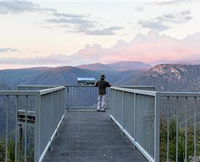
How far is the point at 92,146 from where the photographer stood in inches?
433

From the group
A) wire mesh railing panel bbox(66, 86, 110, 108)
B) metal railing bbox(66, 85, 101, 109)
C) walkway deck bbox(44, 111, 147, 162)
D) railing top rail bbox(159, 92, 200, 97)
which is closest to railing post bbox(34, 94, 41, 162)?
walkway deck bbox(44, 111, 147, 162)

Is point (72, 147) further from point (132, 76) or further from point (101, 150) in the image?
point (132, 76)

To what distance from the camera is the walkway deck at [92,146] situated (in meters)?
9.33

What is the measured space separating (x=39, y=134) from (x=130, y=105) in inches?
151

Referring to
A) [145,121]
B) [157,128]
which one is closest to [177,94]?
[157,128]

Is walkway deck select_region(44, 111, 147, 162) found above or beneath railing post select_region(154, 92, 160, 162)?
beneath

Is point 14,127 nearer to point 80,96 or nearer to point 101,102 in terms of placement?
point 101,102

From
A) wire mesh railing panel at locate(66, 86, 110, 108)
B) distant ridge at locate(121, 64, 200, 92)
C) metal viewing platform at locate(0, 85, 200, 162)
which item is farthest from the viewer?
distant ridge at locate(121, 64, 200, 92)

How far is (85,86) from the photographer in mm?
23859

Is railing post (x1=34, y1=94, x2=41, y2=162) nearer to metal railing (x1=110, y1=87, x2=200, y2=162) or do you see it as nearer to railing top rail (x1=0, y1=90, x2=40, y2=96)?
railing top rail (x1=0, y1=90, x2=40, y2=96)

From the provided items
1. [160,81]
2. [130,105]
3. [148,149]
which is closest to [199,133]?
[130,105]

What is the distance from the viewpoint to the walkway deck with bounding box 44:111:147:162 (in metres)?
9.33

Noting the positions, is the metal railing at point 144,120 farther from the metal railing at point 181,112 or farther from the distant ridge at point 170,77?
the distant ridge at point 170,77

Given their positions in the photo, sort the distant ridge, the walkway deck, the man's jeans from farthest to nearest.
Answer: the distant ridge, the man's jeans, the walkway deck
